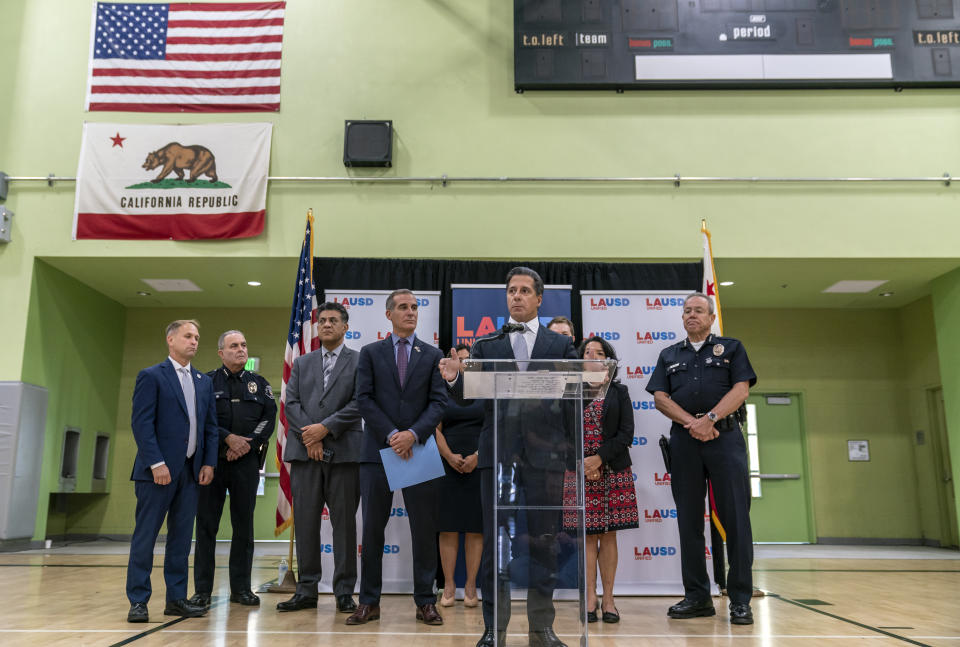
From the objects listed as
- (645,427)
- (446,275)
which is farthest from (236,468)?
(645,427)

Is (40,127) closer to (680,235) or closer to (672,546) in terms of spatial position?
(680,235)

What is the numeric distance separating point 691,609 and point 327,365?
232 centimetres

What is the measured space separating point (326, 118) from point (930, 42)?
232 inches

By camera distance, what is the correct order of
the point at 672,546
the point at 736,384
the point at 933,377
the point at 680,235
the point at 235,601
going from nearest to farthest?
the point at 736,384
the point at 235,601
the point at 672,546
the point at 680,235
the point at 933,377

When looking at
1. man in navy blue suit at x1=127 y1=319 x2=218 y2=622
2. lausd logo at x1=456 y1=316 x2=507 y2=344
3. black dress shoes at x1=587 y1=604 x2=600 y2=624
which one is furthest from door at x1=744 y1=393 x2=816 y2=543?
man in navy blue suit at x1=127 y1=319 x2=218 y2=622

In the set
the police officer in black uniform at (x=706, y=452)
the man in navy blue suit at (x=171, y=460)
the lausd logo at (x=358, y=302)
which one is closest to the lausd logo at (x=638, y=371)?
the police officer in black uniform at (x=706, y=452)

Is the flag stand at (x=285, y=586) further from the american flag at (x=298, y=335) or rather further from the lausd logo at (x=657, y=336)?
the lausd logo at (x=657, y=336)

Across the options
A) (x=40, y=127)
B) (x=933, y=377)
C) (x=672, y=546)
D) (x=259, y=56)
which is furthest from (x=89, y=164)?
(x=933, y=377)

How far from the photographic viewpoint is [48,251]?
23.6 feet

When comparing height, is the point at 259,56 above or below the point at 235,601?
above

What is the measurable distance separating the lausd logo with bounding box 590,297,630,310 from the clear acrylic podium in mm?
2856

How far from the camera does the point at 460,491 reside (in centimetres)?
445

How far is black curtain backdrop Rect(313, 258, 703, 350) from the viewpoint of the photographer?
19.1 feet

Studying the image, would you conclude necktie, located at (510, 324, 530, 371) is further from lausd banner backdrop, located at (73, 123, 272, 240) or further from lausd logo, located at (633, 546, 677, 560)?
lausd banner backdrop, located at (73, 123, 272, 240)
